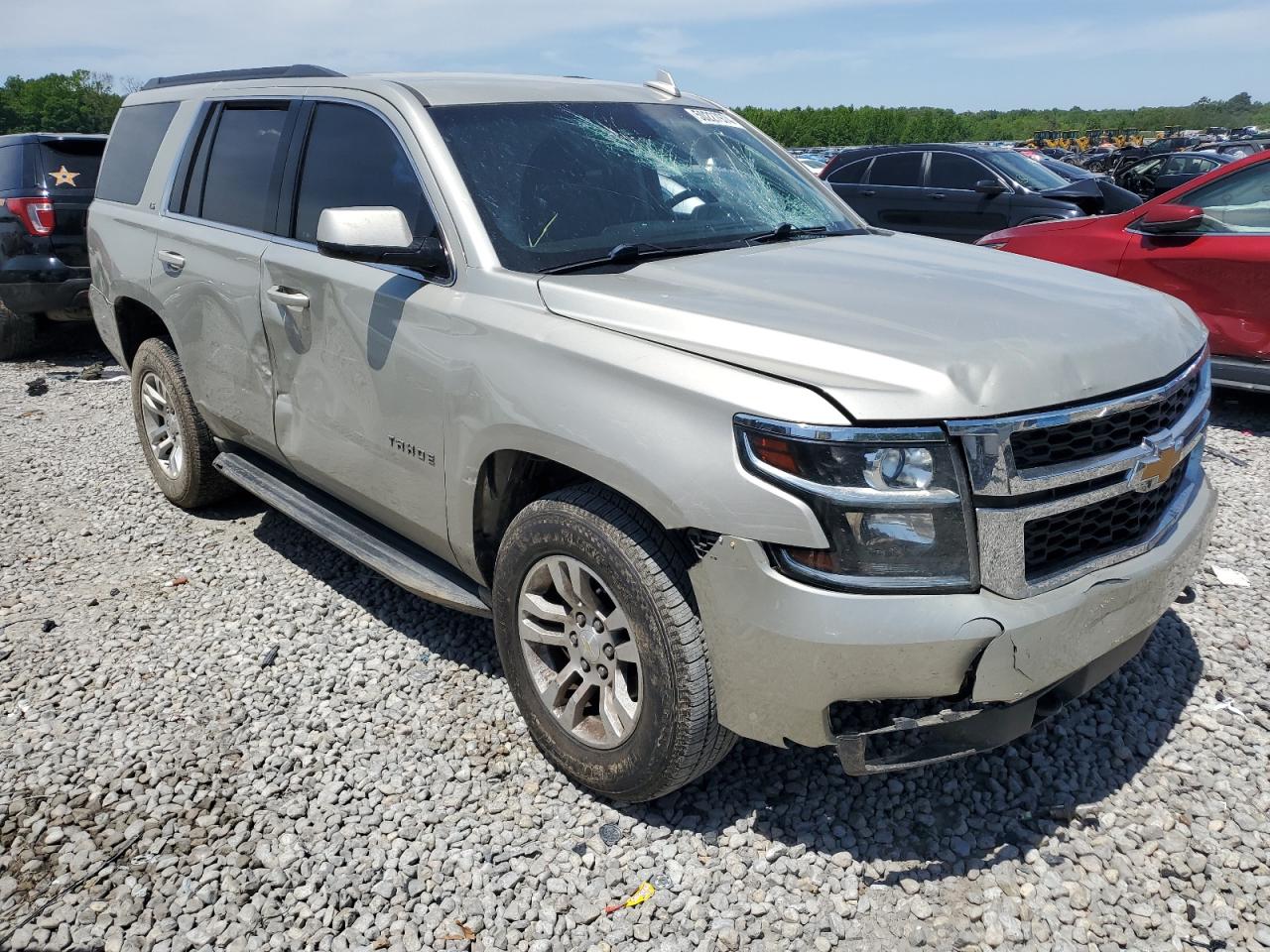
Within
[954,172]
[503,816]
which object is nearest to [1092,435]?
[503,816]

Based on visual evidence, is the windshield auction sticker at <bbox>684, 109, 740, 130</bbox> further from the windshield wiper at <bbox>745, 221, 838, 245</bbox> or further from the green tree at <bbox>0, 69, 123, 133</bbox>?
the green tree at <bbox>0, 69, 123, 133</bbox>

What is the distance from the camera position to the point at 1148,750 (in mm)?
2984

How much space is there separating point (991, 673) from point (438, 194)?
2117 mm

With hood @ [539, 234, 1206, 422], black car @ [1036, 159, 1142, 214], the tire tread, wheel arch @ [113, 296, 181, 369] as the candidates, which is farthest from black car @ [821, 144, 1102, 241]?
the tire tread

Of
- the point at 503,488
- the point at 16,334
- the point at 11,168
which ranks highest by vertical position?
the point at 11,168

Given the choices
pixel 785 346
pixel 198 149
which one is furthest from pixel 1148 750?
pixel 198 149

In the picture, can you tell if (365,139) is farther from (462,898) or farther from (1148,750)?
(1148,750)

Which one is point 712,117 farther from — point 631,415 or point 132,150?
point 132,150

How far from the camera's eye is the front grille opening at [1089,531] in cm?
225

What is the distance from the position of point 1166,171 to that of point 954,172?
45.9 feet

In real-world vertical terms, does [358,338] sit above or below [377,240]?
below

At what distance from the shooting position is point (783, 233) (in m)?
3.44

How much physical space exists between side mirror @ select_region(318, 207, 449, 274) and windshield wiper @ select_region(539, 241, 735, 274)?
0.39m

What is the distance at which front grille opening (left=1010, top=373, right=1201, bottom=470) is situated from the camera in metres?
2.19
